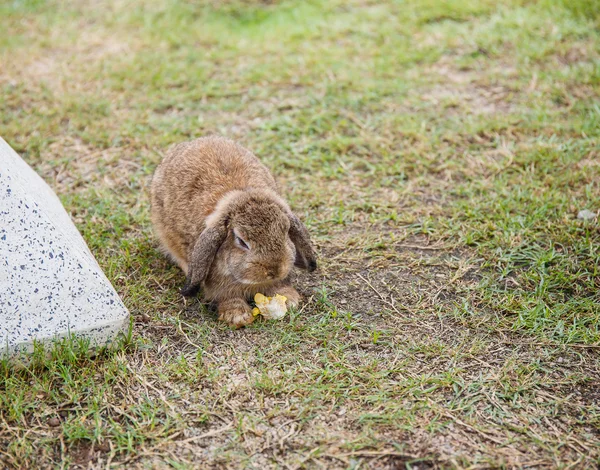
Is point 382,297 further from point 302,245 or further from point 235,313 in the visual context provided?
point 235,313

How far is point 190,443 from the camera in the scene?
10.5 feet

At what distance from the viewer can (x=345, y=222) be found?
4.94 metres

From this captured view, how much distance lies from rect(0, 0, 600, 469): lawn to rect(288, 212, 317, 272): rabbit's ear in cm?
22

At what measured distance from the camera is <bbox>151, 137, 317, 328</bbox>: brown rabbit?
151 inches

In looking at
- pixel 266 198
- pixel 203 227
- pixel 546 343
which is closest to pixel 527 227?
pixel 546 343

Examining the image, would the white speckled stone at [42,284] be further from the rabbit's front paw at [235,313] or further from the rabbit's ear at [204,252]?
the rabbit's front paw at [235,313]

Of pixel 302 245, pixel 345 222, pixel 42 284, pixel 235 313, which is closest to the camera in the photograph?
pixel 42 284

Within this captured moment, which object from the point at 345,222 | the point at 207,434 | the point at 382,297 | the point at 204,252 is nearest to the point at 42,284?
the point at 204,252

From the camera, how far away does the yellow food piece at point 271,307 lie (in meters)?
4.01

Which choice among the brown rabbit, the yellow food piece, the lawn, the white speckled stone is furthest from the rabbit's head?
the white speckled stone

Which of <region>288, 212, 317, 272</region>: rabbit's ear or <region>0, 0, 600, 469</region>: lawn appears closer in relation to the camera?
<region>0, 0, 600, 469</region>: lawn

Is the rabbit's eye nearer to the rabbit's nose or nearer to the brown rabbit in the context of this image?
the brown rabbit

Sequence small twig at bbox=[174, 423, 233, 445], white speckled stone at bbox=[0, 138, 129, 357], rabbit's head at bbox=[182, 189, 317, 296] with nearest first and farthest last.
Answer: small twig at bbox=[174, 423, 233, 445], white speckled stone at bbox=[0, 138, 129, 357], rabbit's head at bbox=[182, 189, 317, 296]

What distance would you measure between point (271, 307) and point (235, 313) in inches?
8.1
